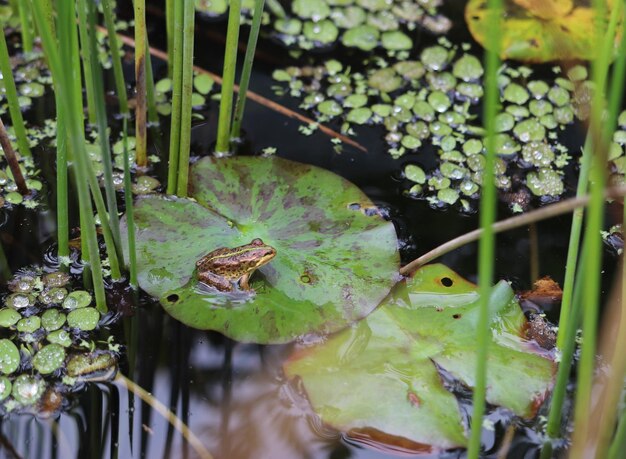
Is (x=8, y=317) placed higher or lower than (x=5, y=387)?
higher

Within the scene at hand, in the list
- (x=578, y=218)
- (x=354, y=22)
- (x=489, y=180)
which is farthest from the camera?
(x=354, y=22)

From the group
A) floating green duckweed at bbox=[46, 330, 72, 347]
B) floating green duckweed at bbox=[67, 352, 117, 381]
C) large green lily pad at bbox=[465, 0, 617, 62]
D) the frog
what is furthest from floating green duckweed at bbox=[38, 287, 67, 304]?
large green lily pad at bbox=[465, 0, 617, 62]

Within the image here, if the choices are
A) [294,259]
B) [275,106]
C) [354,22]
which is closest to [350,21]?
[354,22]

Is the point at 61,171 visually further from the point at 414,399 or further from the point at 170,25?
the point at 414,399

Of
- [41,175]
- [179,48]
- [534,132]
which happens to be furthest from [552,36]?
[41,175]

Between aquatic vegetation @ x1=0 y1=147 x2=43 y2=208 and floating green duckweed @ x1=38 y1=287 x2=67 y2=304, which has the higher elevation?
aquatic vegetation @ x1=0 y1=147 x2=43 y2=208

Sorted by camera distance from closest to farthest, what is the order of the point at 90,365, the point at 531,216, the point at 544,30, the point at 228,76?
1. the point at 531,216
2. the point at 90,365
3. the point at 228,76
4. the point at 544,30

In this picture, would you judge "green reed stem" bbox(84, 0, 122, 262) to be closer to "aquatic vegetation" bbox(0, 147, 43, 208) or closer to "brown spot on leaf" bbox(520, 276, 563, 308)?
"aquatic vegetation" bbox(0, 147, 43, 208)

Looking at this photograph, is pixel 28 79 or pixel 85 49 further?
pixel 28 79

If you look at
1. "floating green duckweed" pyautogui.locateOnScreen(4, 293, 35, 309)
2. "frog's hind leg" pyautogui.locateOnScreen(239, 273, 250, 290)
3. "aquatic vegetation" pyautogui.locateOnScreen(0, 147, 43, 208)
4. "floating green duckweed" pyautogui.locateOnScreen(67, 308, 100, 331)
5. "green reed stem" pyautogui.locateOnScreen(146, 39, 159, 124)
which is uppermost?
"green reed stem" pyautogui.locateOnScreen(146, 39, 159, 124)
